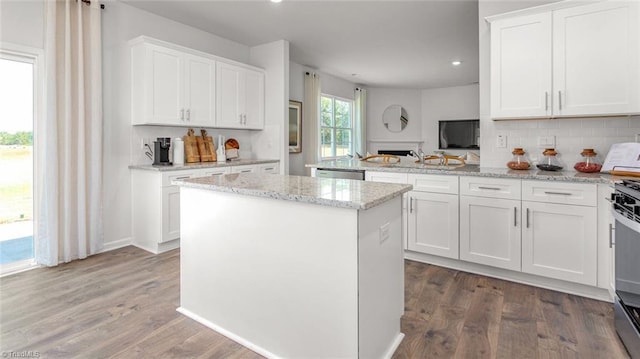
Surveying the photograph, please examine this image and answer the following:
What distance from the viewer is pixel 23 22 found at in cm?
301

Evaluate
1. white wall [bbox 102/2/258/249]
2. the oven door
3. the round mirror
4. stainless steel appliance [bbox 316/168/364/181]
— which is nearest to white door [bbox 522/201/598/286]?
the oven door

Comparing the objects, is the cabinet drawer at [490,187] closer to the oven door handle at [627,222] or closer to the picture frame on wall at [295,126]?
the oven door handle at [627,222]

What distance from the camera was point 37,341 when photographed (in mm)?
1924

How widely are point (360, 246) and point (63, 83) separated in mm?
3210

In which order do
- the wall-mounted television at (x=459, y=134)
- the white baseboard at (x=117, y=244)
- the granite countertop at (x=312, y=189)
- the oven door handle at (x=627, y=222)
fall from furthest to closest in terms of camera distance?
1. the wall-mounted television at (x=459, y=134)
2. the white baseboard at (x=117, y=244)
3. the oven door handle at (x=627, y=222)
4. the granite countertop at (x=312, y=189)

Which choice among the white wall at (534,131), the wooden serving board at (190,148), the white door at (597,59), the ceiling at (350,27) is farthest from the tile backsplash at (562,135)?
the wooden serving board at (190,148)

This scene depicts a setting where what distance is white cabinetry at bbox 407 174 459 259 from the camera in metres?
3.01

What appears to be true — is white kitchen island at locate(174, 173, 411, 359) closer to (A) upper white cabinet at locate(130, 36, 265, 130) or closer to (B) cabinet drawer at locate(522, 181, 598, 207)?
(B) cabinet drawer at locate(522, 181, 598, 207)

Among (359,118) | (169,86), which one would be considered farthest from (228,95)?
(359,118)

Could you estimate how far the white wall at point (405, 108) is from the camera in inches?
357

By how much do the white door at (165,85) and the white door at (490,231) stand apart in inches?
123

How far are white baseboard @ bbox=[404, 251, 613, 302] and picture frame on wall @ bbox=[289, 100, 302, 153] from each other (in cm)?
330

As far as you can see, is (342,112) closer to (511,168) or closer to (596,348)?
(511,168)

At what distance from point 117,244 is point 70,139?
120 cm
